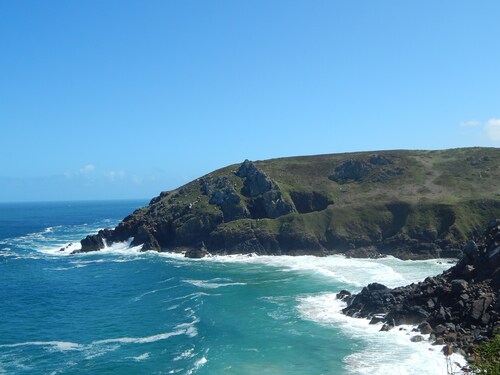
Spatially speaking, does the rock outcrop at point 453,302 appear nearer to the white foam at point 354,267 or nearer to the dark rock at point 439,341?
the dark rock at point 439,341

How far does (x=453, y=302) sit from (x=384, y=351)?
15.6m

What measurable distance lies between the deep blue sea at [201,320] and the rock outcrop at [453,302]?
2.98 m

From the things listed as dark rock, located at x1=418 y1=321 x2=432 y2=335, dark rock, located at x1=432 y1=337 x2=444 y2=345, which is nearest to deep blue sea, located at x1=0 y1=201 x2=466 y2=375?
dark rock, located at x1=432 y1=337 x2=444 y2=345

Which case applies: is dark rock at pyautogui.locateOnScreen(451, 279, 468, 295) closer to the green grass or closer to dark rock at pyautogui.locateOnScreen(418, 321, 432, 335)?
dark rock at pyautogui.locateOnScreen(418, 321, 432, 335)

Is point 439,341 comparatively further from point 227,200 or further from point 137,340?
point 227,200

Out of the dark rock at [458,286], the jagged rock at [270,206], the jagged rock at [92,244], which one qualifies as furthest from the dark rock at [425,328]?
the jagged rock at [92,244]

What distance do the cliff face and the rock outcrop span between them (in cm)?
4609

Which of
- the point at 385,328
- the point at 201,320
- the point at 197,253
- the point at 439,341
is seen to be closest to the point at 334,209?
the point at 197,253

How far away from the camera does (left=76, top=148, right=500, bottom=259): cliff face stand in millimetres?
129625

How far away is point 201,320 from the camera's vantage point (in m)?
72.8

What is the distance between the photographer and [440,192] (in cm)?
14762

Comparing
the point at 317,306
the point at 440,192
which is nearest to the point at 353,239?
the point at 440,192

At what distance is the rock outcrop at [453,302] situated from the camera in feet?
197

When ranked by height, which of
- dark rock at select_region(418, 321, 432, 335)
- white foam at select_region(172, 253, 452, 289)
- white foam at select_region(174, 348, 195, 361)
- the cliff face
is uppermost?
the cliff face
